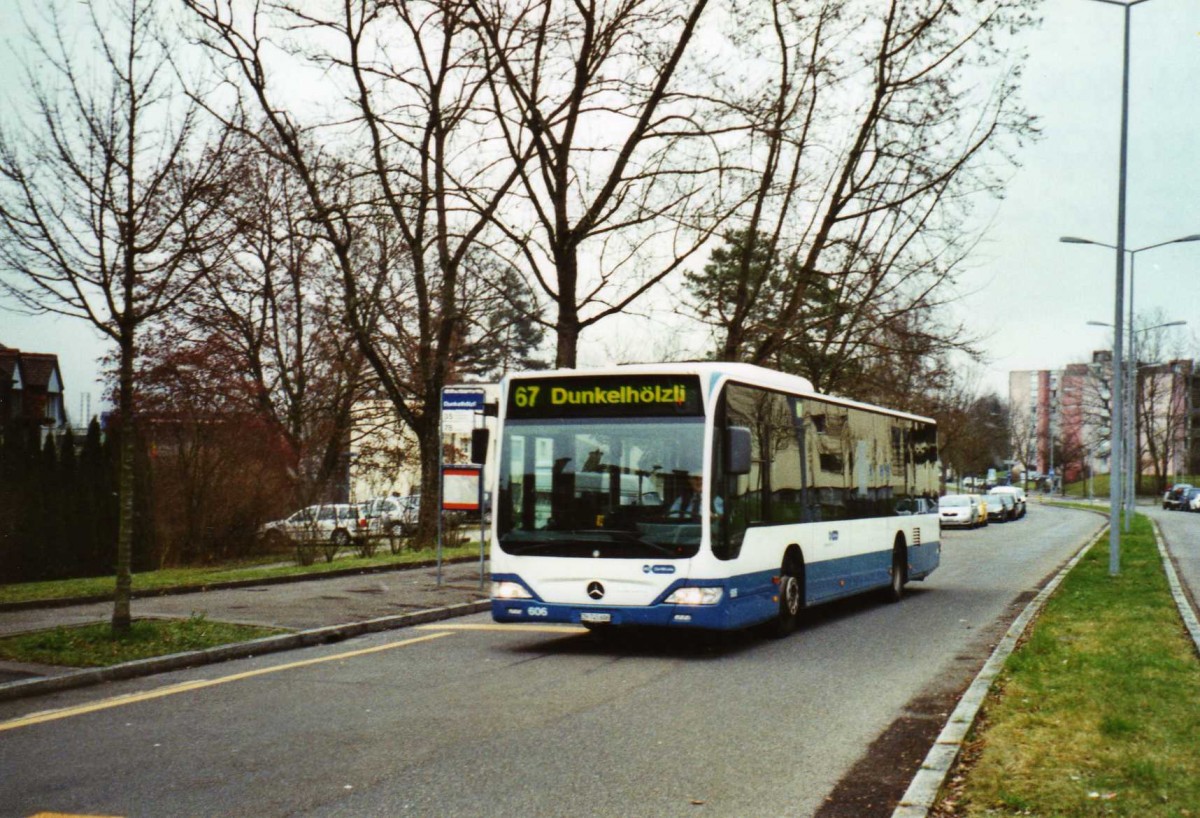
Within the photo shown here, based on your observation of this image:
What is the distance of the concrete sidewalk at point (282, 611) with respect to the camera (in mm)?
9984

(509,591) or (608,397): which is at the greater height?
(608,397)

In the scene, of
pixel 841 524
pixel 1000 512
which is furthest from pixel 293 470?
pixel 1000 512

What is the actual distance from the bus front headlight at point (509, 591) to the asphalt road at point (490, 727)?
0.56 meters

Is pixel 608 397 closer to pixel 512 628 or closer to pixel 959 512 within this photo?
pixel 512 628

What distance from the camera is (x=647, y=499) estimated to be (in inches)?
456

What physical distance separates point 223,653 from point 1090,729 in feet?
24.9

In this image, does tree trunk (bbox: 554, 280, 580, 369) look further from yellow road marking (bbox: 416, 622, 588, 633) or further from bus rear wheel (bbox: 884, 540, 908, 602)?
yellow road marking (bbox: 416, 622, 588, 633)

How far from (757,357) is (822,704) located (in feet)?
58.8

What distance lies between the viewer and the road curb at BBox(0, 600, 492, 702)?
9.33 metres

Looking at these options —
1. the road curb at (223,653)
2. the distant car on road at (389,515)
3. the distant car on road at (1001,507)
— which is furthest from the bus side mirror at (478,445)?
the distant car on road at (1001,507)

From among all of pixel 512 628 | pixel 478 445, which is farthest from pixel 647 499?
pixel 478 445

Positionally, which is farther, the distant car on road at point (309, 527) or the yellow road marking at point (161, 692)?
the distant car on road at point (309, 527)

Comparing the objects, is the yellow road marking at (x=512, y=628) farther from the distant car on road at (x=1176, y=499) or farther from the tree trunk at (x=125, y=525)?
the distant car on road at (x=1176, y=499)

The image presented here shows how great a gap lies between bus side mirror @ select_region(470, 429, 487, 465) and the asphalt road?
2.58 metres
